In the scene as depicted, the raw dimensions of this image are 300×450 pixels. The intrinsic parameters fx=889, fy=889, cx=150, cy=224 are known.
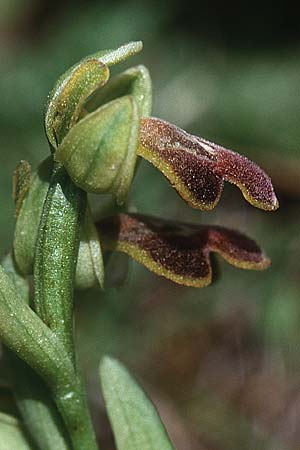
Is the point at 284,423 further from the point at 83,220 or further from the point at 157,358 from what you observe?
the point at 83,220

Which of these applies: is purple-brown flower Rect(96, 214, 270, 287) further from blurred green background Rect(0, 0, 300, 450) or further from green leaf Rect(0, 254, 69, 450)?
blurred green background Rect(0, 0, 300, 450)

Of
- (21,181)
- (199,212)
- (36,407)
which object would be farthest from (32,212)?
(199,212)

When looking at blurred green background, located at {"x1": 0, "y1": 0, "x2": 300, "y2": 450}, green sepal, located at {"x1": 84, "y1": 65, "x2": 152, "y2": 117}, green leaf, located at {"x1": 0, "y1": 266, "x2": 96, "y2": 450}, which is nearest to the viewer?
green leaf, located at {"x1": 0, "y1": 266, "x2": 96, "y2": 450}

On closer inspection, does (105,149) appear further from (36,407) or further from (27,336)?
(36,407)

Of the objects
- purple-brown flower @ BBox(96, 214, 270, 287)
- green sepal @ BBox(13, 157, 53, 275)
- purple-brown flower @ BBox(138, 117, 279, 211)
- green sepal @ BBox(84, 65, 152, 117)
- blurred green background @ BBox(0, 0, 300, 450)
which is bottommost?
blurred green background @ BBox(0, 0, 300, 450)

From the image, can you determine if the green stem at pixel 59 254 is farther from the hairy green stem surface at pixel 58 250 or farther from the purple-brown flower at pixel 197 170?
the purple-brown flower at pixel 197 170

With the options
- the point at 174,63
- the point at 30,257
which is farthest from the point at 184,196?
the point at 174,63

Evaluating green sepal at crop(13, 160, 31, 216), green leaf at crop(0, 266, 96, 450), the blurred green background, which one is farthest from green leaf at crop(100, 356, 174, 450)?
the blurred green background
